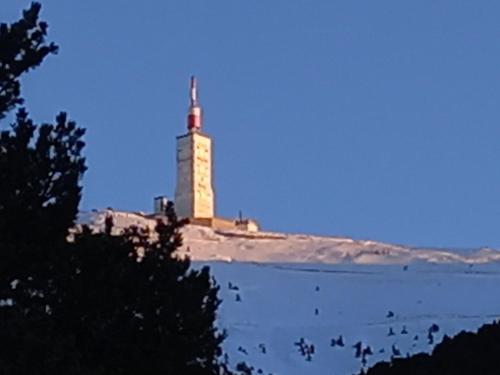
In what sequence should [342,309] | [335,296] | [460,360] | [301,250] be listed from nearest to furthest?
1. [460,360]
2. [342,309]
3. [335,296]
4. [301,250]

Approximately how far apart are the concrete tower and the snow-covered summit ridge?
4372 millimetres

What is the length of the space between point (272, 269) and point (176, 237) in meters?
24.3

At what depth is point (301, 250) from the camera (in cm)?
4462

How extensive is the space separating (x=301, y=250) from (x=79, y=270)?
28878 millimetres

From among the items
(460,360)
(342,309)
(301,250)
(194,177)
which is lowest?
(460,360)

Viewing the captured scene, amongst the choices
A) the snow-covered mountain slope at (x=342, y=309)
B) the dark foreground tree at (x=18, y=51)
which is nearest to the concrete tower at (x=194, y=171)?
the snow-covered mountain slope at (x=342, y=309)

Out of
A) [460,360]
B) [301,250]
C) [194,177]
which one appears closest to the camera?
[460,360]

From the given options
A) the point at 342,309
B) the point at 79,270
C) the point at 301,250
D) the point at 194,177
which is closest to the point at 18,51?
the point at 79,270

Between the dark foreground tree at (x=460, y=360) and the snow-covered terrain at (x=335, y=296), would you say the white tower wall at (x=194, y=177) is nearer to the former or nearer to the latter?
the snow-covered terrain at (x=335, y=296)

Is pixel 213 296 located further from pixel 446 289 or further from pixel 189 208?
pixel 189 208

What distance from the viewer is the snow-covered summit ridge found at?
4250 cm

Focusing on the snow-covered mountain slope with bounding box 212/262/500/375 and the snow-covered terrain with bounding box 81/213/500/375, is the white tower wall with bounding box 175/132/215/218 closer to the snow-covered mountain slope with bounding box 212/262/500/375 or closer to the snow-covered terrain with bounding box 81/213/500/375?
the snow-covered terrain with bounding box 81/213/500/375

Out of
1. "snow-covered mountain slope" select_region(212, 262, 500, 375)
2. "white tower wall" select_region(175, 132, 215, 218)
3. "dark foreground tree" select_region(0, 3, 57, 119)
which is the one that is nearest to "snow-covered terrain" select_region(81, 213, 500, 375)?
"snow-covered mountain slope" select_region(212, 262, 500, 375)

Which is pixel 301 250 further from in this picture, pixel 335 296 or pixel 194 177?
pixel 194 177
